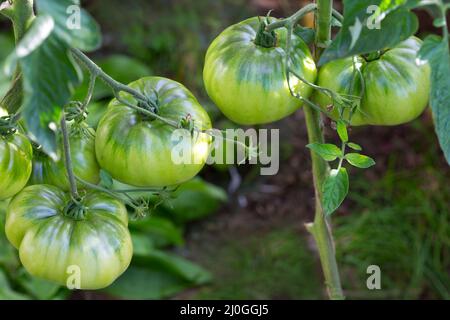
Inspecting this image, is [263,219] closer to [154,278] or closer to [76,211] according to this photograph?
[154,278]

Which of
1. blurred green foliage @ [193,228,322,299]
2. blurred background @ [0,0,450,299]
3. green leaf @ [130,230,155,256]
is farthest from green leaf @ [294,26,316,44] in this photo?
blurred green foliage @ [193,228,322,299]

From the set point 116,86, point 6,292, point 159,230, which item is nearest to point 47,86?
point 116,86

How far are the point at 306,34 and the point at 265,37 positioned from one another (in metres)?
0.08

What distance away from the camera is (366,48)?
24.2 inches

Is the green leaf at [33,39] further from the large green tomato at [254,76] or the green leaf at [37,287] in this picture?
the green leaf at [37,287]

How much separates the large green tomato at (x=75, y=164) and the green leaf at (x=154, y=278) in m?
1.08

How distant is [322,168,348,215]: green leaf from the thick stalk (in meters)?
0.12

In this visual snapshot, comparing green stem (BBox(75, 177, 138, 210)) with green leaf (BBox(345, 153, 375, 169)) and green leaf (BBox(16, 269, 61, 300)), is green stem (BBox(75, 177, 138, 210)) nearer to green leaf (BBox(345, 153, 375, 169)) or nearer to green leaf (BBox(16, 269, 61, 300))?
green leaf (BBox(345, 153, 375, 169))

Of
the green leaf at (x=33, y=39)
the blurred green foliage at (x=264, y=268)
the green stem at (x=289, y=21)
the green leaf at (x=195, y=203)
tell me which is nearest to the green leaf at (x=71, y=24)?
the green leaf at (x=33, y=39)

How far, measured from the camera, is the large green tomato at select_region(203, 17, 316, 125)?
0.73 metres

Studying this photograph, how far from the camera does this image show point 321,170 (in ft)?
2.86

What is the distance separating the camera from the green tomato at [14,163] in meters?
0.72
